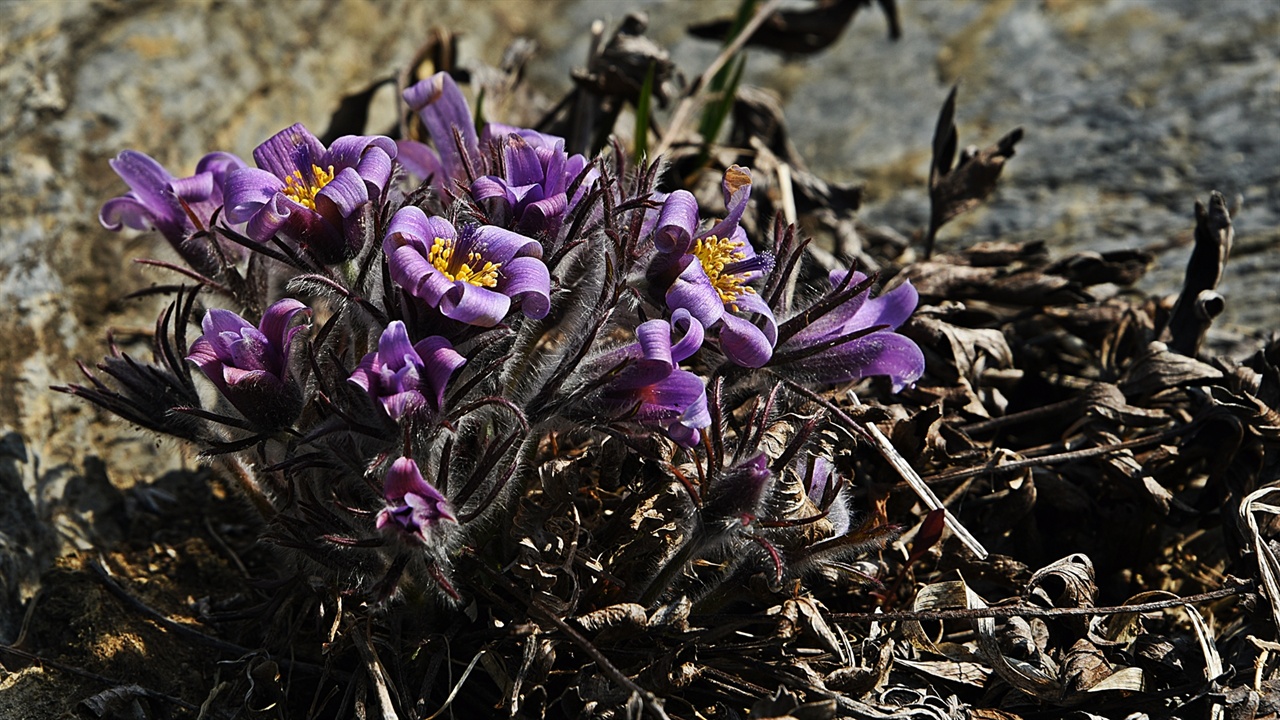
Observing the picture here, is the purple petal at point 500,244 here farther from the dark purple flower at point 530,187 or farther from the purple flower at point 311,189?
the purple flower at point 311,189

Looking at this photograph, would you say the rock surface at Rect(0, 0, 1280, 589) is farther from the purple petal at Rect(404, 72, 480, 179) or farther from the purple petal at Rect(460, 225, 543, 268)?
the purple petal at Rect(460, 225, 543, 268)

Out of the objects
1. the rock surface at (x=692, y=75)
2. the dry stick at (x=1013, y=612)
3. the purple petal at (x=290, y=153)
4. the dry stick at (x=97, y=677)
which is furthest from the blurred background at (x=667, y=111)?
the dry stick at (x=1013, y=612)

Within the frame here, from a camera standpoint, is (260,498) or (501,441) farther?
(260,498)

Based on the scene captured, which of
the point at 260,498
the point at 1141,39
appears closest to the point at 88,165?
the point at 260,498

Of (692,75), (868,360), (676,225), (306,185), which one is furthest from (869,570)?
(692,75)

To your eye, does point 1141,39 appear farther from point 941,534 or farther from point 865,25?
point 941,534

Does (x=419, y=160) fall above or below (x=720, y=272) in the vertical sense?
above

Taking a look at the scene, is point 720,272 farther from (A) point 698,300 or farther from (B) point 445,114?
(B) point 445,114
